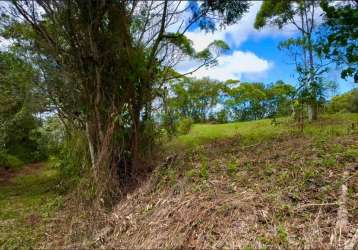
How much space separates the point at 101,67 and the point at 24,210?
239 centimetres

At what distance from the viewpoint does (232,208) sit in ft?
8.98

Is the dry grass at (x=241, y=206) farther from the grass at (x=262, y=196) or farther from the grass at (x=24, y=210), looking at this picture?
the grass at (x=24, y=210)

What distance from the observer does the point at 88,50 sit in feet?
14.8

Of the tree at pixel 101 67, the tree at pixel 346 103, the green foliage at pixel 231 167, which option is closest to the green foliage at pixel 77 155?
the tree at pixel 101 67

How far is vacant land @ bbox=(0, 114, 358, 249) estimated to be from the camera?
8.04 feet

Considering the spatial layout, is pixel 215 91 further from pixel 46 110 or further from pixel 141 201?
pixel 141 201

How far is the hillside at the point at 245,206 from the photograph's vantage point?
2.42 metres

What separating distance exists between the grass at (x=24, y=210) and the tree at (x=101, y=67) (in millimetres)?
966

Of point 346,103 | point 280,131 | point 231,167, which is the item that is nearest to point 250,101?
point 346,103

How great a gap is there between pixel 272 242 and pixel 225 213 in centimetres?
49

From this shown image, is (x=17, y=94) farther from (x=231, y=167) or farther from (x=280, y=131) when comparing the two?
(x=280, y=131)

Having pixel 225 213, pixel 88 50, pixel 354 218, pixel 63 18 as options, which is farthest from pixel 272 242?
pixel 63 18

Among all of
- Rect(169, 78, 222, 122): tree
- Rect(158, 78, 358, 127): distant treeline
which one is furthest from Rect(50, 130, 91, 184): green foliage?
Rect(169, 78, 222, 122): tree

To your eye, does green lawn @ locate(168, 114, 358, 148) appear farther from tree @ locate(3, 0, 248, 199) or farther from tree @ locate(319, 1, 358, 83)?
tree @ locate(319, 1, 358, 83)
